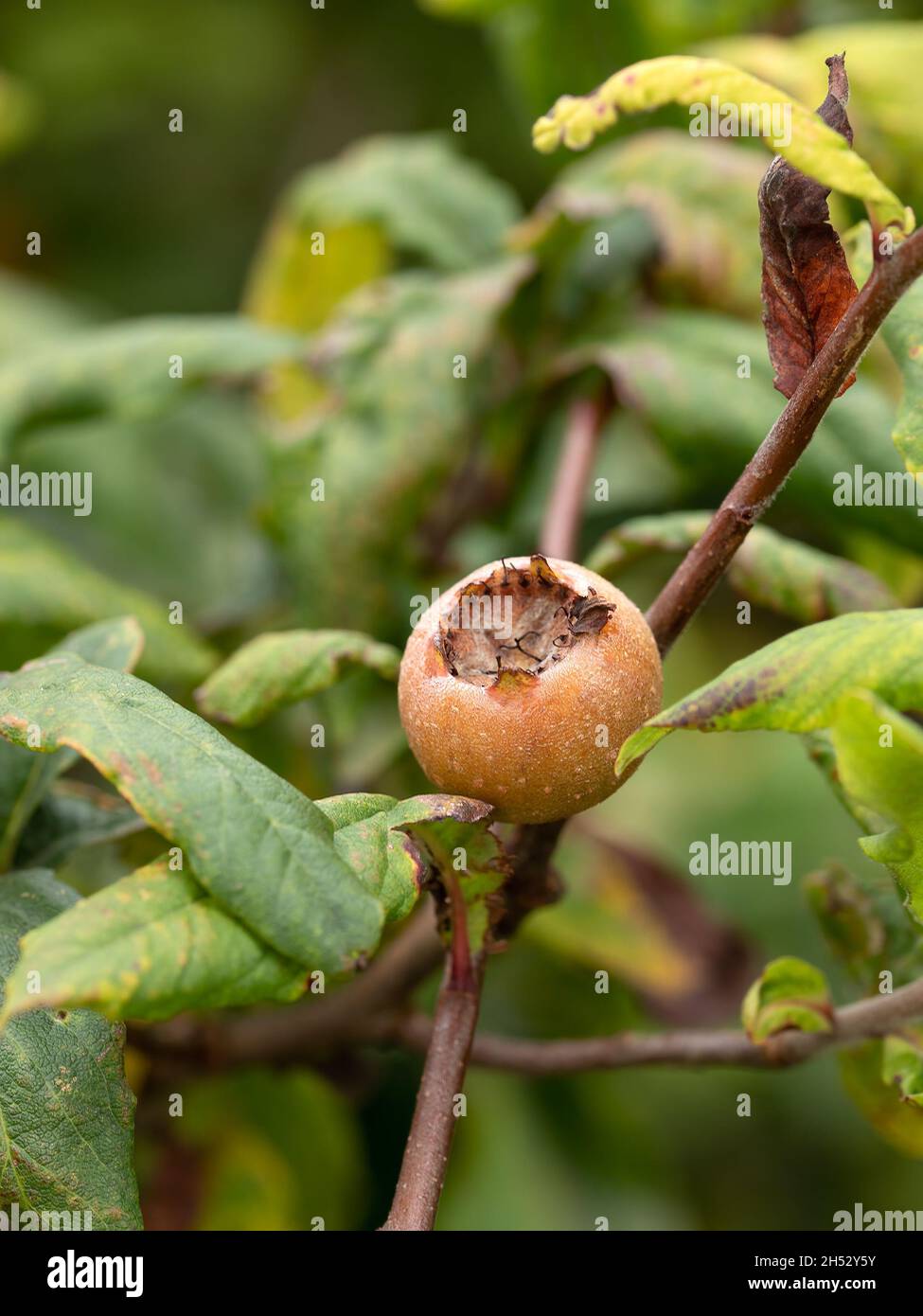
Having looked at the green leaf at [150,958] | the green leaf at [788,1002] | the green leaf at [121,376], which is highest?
the green leaf at [121,376]

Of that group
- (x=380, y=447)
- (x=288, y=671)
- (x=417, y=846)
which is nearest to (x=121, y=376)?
(x=380, y=447)

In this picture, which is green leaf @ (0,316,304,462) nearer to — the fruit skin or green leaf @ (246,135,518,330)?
green leaf @ (246,135,518,330)

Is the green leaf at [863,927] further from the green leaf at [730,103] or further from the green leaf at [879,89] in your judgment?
the green leaf at [879,89]

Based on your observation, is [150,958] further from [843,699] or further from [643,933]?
[643,933]

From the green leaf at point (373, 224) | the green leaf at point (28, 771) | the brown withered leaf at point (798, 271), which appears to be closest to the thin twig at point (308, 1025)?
the green leaf at point (28, 771)

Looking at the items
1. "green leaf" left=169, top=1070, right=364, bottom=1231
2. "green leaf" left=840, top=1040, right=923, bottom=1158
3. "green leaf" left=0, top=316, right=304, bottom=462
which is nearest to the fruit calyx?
"green leaf" left=840, top=1040, right=923, bottom=1158
